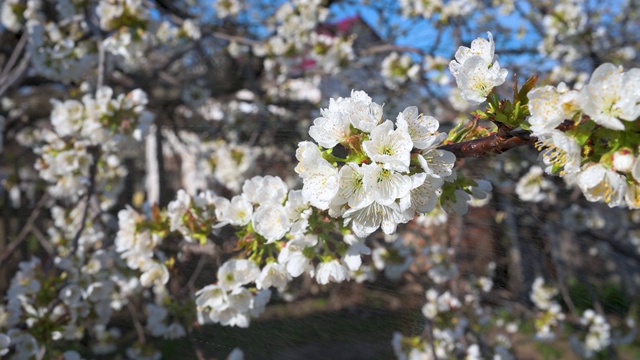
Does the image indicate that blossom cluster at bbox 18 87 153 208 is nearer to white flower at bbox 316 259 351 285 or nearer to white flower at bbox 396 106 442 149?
white flower at bbox 316 259 351 285

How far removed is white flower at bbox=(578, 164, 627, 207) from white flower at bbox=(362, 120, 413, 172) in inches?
8.4

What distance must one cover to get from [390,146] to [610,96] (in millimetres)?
273

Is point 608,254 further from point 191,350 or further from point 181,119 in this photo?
point 181,119

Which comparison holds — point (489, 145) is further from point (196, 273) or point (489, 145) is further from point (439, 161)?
point (196, 273)

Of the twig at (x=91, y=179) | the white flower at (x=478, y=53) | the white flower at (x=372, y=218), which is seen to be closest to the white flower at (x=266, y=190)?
the white flower at (x=372, y=218)

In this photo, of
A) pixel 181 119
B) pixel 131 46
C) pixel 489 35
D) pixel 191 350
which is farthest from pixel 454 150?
pixel 181 119

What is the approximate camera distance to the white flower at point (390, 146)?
0.70 metres

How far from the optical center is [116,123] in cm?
177

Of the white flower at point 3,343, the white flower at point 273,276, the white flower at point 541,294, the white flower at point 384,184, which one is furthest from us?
the white flower at point 541,294

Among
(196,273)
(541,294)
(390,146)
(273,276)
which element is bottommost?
(541,294)

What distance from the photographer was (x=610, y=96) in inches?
24.6

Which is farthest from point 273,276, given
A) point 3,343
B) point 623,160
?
point 3,343

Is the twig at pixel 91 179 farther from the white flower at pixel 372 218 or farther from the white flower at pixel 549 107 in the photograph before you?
the white flower at pixel 549 107

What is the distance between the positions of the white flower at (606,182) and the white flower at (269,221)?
498 mm
